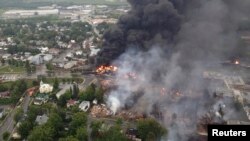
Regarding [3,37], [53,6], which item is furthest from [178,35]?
[53,6]

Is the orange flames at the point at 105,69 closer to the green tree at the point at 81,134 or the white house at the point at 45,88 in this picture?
the white house at the point at 45,88

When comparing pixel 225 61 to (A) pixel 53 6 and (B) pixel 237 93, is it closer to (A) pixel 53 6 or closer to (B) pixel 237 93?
(B) pixel 237 93

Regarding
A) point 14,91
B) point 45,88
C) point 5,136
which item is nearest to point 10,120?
point 5,136

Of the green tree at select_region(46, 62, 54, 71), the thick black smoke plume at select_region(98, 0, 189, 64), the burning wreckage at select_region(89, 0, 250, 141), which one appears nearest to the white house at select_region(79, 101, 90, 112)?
the burning wreckage at select_region(89, 0, 250, 141)

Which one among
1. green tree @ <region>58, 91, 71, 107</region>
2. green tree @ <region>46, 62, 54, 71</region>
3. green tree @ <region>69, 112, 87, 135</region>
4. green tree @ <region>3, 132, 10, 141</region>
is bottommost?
green tree @ <region>3, 132, 10, 141</region>

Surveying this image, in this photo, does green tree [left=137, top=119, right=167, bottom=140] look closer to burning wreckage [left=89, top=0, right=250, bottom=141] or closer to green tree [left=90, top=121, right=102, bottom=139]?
burning wreckage [left=89, top=0, right=250, bottom=141]

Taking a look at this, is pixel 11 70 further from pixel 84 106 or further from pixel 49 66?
pixel 84 106

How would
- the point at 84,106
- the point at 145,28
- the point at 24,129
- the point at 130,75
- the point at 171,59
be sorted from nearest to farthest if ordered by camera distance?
the point at 24,129
the point at 84,106
the point at 130,75
the point at 171,59
the point at 145,28
